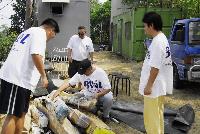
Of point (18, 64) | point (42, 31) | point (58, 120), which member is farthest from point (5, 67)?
point (58, 120)

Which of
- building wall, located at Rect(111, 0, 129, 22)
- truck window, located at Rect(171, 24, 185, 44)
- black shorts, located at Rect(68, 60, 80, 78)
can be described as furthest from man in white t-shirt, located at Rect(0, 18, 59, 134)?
building wall, located at Rect(111, 0, 129, 22)

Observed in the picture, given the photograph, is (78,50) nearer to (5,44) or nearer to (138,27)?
(5,44)

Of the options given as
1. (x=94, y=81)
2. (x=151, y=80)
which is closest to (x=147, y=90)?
(x=151, y=80)

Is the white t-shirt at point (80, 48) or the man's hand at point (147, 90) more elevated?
the white t-shirt at point (80, 48)

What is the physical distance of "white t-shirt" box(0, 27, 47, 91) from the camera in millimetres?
5004

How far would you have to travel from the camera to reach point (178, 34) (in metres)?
11.1

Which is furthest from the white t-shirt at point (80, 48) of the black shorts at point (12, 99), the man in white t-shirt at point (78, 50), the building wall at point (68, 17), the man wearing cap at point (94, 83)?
the building wall at point (68, 17)

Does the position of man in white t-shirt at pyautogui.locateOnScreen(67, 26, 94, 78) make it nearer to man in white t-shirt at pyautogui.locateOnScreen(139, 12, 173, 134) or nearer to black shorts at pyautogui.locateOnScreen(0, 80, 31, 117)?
man in white t-shirt at pyautogui.locateOnScreen(139, 12, 173, 134)

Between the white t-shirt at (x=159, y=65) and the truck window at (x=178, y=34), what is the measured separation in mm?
5538

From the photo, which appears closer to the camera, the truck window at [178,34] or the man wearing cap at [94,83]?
the man wearing cap at [94,83]

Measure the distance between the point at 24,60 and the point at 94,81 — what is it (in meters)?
2.16

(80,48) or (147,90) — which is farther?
(80,48)

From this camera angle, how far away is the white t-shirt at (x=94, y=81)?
6977 millimetres

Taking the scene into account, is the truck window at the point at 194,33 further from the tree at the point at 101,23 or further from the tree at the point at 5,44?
the tree at the point at 101,23
